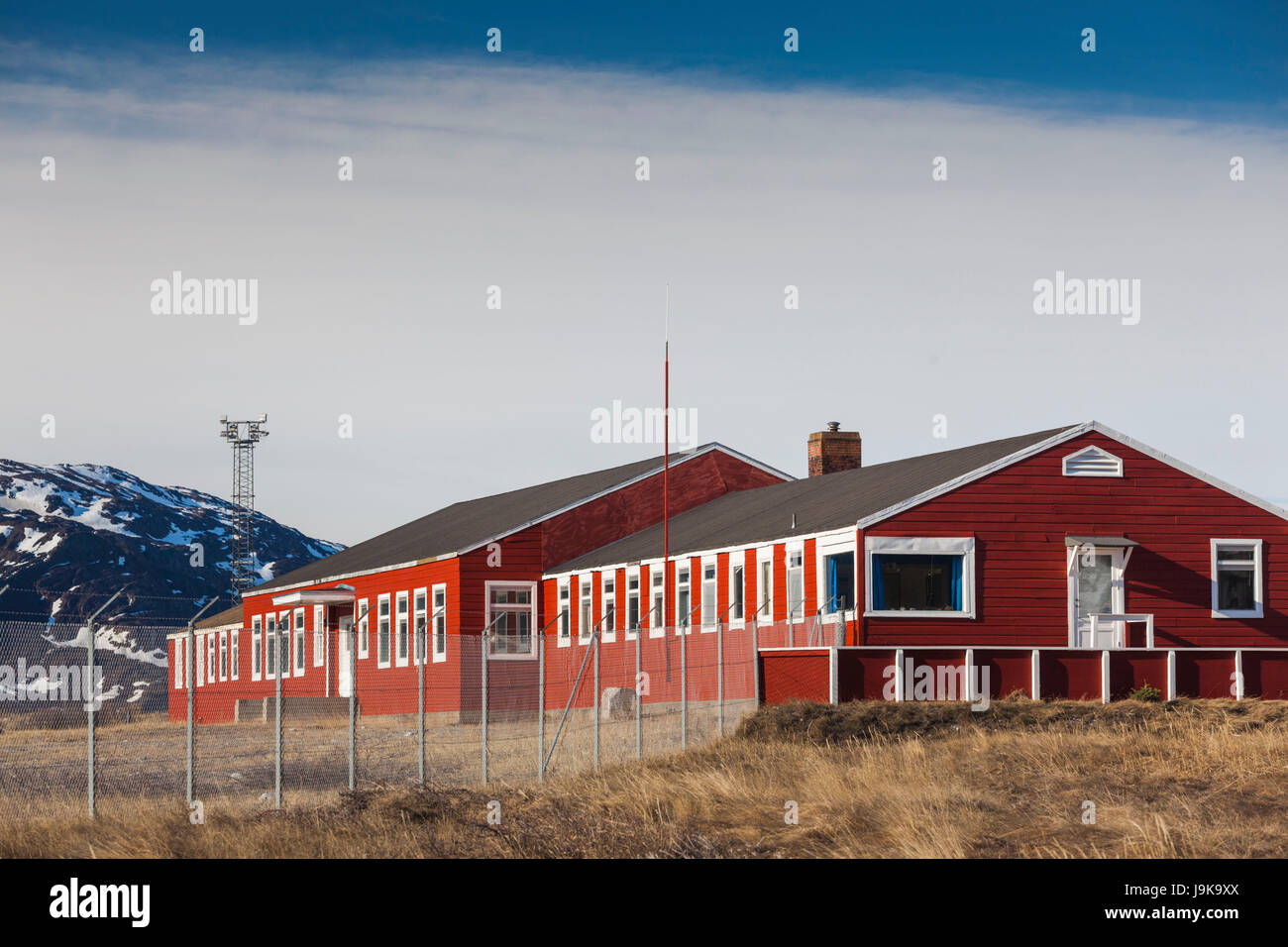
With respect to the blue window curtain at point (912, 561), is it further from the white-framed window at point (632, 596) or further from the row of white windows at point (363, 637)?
the row of white windows at point (363, 637)

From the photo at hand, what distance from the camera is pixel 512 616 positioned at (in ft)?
161

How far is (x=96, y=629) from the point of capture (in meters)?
20.2

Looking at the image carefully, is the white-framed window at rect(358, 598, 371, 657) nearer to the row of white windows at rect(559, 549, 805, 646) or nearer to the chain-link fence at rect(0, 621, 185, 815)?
the row of white windows at rect(559, 549, 805, 646)

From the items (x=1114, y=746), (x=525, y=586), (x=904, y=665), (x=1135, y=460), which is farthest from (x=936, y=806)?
(x=525, y=586)

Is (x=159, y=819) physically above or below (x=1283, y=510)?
below

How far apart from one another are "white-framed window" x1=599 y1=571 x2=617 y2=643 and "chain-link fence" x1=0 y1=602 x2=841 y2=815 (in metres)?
0.19

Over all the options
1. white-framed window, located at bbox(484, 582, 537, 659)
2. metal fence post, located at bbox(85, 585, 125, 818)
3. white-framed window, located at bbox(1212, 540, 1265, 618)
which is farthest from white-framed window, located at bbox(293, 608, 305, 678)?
metal fence post, located at bbox(85, 585, 125, 818)

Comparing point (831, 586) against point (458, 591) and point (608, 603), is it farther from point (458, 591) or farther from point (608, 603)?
point (458, 591)

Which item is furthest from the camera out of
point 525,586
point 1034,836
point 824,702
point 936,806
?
point 525,586

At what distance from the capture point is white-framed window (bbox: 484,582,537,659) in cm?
4766

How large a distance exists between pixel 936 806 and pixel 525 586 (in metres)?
28.9

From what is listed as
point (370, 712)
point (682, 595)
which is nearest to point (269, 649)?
point (370, 712)

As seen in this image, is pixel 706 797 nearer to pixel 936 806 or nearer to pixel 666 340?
pixel 936 806

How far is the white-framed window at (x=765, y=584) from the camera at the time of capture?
127 feet
